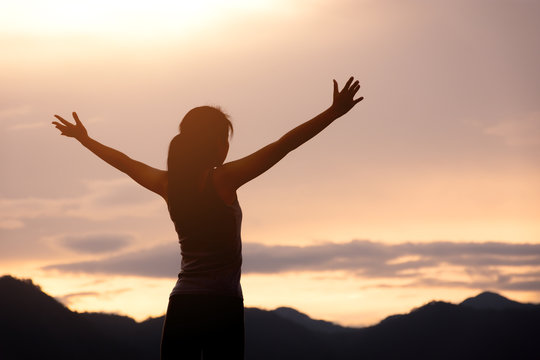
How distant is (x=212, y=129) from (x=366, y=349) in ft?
531

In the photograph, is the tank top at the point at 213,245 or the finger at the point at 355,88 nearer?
the tank top at the point at 213,245

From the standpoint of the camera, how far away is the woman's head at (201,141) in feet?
14.9

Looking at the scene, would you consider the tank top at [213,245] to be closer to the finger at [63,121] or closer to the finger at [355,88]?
the finger at [355,88]

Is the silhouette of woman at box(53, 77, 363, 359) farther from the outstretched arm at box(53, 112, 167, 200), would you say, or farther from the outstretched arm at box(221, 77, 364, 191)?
the outstretched arm at box(53, 112, 167, 200)

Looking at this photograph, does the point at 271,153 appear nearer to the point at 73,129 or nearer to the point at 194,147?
the point at 194,147

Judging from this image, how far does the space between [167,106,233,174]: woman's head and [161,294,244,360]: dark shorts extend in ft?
2.90

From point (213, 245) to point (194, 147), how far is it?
677mm

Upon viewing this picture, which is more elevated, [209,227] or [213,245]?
[209,227]

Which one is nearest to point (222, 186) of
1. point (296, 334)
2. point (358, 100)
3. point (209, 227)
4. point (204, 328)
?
point (209, 227)

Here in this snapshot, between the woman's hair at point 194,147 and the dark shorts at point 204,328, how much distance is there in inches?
28.1

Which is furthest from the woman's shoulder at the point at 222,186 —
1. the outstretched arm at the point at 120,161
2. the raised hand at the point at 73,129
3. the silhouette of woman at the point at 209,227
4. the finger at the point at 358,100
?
the raised hand at the point at 73,129

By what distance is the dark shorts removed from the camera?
443cm

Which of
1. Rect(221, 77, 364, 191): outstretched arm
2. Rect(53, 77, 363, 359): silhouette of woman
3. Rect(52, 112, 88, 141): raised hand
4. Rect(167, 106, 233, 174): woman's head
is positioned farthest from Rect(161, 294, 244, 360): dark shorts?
Rect(52, 112, 88, 141): raised hand

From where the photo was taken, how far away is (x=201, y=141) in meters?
4.59
